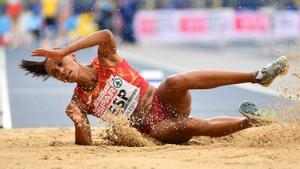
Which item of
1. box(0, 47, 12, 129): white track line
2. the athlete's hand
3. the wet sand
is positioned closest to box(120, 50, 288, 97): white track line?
box(0, 47, 12, 129): white track line

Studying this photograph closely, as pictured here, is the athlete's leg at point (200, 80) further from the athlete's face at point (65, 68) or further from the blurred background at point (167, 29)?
the blurred background at point (167, 29)

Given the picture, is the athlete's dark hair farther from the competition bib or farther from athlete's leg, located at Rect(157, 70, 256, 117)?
athlete's leg, located at Rect(157, 70, 256, 117)

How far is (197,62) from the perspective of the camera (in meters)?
23.9

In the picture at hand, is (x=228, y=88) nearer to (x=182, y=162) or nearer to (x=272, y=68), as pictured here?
(x=272, y=68)

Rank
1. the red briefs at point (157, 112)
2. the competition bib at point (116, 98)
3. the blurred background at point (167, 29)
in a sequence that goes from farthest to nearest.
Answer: the blurred background at point (167, 29) < the red briefs at point (157, 112) < the competition bib at point (116, 98)

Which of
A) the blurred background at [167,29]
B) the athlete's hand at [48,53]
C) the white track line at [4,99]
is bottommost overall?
the blurred background at [167,29]

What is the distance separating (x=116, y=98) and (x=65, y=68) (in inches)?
22.9

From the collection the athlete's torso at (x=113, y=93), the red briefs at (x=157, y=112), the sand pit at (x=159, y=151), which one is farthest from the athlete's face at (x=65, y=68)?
the red briefs at (x=157, y=112)

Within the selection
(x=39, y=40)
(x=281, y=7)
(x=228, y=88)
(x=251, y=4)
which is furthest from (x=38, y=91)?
(x=39, y=40)

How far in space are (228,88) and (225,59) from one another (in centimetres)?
941

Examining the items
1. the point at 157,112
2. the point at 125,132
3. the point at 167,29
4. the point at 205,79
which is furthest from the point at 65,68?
the point at 167,29

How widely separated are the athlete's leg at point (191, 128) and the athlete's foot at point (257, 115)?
13 centimetres

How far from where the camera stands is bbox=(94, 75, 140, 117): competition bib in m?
8.34

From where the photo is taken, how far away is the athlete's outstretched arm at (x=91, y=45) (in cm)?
794
